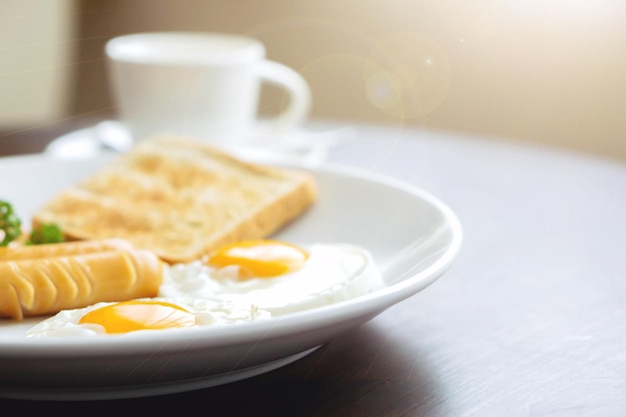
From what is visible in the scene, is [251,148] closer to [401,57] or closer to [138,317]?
[138,317]

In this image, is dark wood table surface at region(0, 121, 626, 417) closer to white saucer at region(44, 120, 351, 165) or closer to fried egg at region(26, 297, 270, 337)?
fried egg at region(26, 297, 270, 337)

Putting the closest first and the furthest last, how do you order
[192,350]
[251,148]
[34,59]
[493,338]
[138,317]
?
[192,350] < [138,317] < [493,338] < [251,148] < [34,59]

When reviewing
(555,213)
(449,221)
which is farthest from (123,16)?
(449,221)

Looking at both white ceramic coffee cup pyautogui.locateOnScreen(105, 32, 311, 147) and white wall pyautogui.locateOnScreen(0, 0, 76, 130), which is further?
white wall pyautogui.locateOnScreen(0, 0, 76, 130)

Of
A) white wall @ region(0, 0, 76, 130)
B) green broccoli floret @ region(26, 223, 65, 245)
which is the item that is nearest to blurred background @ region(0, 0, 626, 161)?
white wall @ region(0, 0, 76, 130)

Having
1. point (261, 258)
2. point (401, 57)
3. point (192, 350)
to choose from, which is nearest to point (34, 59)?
point (401, 57)

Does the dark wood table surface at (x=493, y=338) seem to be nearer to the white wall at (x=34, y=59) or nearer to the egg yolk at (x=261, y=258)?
the egg yolk at (x=261, y=258)

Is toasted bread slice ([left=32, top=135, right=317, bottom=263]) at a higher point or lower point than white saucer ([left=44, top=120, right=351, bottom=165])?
higher

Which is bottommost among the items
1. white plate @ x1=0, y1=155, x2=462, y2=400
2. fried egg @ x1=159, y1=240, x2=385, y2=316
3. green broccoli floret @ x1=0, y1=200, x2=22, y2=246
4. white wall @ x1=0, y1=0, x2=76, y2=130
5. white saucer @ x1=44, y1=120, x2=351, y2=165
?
white wall @ x1=0, y1=0, x2=76, y2=130
